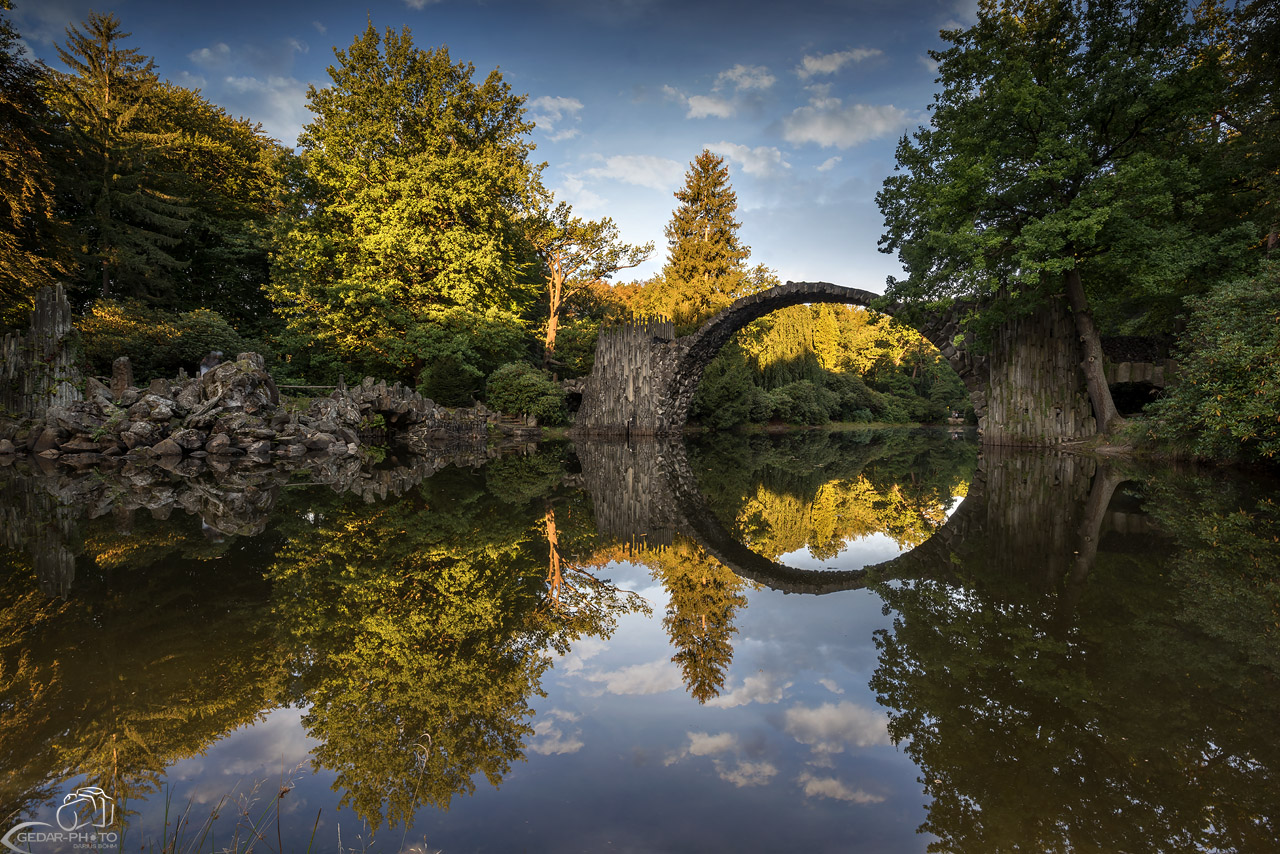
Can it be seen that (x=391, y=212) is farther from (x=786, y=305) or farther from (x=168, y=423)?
(x=786, y=305)

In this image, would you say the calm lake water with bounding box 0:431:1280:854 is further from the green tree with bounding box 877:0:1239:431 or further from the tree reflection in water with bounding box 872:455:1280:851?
the green tree with bounding box 877:0:1239:431

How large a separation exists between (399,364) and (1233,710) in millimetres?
18897

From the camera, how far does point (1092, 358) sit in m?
11.8

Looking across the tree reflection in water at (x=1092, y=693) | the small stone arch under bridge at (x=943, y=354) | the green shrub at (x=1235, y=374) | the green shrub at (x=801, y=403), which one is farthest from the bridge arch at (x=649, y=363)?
the tree reflection in water at (x=1092, y=693)

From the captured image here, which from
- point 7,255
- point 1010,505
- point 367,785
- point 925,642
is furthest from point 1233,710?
point 7,255

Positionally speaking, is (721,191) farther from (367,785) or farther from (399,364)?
(367,785)

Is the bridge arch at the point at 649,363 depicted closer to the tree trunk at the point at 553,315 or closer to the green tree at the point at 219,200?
the tree trunk at the point at 553,315

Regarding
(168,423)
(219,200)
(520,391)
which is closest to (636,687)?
(168,423)

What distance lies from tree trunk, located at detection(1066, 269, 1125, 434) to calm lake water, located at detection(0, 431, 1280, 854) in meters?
8.74

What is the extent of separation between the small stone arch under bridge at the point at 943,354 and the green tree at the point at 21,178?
12694mm

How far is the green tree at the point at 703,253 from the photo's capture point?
25859 mm

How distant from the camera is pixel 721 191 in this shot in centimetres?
2612

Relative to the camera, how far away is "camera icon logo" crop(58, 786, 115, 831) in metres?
1.36

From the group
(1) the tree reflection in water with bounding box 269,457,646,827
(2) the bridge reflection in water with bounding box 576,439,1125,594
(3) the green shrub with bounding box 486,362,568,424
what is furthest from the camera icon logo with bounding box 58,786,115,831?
(3) the green shrub with bounding box 486,362,568,424
